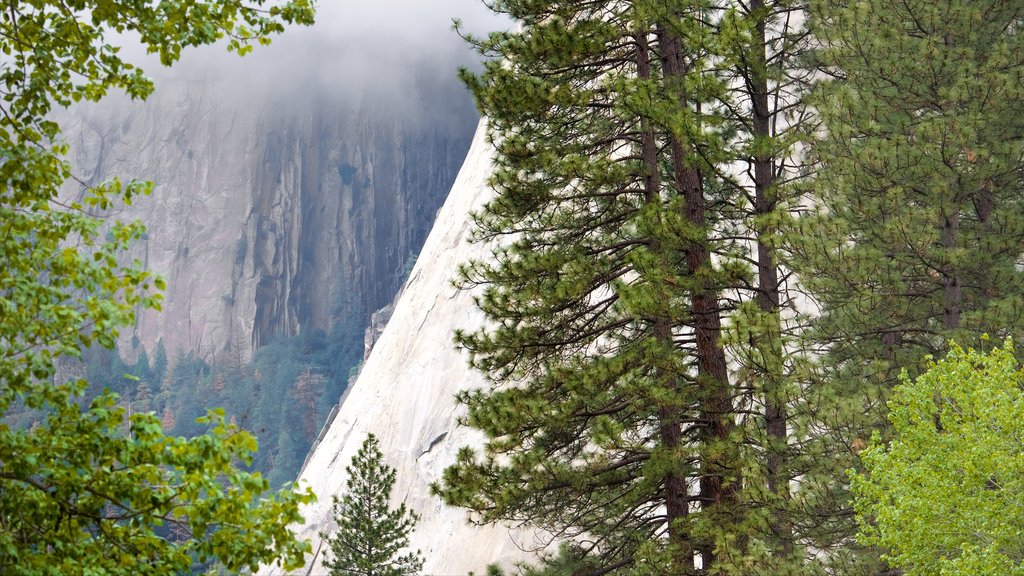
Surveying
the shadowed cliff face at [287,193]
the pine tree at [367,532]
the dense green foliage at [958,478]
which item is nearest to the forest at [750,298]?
the dense green foliage at [958,478]

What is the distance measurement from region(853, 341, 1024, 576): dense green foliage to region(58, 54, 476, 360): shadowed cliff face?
9811 cm

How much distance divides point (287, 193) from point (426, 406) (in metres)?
73.9

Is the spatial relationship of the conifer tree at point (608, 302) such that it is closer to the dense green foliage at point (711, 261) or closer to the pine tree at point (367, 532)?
the dense green foliage at point (711, 261)

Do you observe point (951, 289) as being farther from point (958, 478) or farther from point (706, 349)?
point (958, 478)

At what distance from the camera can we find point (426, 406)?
37.4 m

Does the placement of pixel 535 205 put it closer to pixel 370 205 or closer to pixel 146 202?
pixel 370 205

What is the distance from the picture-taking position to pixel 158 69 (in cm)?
11469

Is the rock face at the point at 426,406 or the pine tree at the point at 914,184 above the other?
the rock face at the point at 426,406

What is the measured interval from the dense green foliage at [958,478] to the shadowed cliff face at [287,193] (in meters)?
98.1

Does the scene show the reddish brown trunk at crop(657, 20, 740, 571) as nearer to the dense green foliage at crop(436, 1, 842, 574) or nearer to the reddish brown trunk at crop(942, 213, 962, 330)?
the dense green foliage at crop(436, 1, 842, 574)

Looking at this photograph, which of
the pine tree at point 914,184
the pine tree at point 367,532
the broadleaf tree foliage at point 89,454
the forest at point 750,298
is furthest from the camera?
the pine tree at point 367,532

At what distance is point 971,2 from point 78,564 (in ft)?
40.7

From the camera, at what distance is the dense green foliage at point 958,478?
27.3 feet

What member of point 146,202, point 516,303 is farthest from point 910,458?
point 146,202
